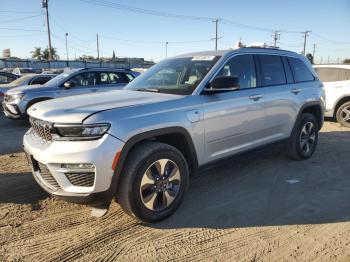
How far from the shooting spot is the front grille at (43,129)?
323cm

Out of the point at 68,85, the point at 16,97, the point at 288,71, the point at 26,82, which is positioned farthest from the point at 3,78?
the point at 288,71

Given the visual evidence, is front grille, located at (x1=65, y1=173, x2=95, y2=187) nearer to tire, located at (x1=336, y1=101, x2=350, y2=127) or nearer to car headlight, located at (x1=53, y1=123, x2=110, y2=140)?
car headlight, located at (x1=53, y1=123, x2=110, y2=140)

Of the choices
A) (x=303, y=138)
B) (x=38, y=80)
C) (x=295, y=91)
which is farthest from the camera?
(x=38, y=80)

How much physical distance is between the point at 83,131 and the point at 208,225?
5.35 feet

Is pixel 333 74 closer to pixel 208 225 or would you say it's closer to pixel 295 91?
pixel 295 91

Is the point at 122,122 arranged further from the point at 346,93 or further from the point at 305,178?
the point at 346,93

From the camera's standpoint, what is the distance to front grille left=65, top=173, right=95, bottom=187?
304 cm

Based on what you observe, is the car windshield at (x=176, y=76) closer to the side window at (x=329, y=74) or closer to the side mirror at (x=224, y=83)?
the side mirror at (x=224, y=83)

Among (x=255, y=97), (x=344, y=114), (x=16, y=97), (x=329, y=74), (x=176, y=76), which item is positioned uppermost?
(x=176, y=76)

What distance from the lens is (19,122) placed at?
35.2 ft

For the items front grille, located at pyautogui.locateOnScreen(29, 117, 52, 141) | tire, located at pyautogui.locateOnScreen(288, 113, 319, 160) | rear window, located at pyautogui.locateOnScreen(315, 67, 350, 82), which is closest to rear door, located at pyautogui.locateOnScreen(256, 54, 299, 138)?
tire, located at pyautogui.locateOnScreen(288, 113, 319, 160)

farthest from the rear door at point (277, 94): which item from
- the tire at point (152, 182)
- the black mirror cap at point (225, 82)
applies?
the tire at point (152, 182)

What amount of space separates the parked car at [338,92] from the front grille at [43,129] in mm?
8400

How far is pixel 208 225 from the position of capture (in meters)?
3.57
